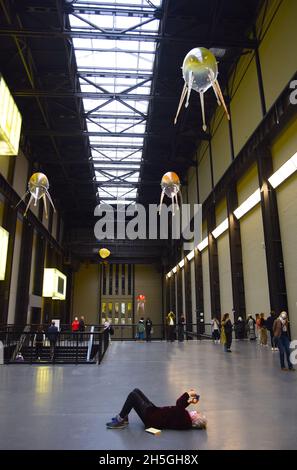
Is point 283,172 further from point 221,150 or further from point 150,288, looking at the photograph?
point 150,288

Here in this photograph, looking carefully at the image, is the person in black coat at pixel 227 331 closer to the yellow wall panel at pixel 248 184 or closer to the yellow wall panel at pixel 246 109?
the yellow wall panel at pixel 248 184

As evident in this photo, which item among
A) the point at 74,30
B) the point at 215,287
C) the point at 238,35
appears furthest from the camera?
the point at 215,287

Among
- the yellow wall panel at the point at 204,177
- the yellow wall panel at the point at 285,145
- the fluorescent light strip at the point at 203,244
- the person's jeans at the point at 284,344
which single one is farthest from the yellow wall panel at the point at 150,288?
the person's jeans at the point at 284,344

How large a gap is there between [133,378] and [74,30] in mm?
13833

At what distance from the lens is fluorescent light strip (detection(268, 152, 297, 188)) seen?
1336 centimetres

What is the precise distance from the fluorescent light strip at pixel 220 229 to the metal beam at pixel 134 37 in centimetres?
951

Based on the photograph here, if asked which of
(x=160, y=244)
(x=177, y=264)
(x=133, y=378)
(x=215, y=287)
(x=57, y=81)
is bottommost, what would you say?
(x=133, y=378)

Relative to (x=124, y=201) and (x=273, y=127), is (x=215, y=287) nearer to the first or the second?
(x=273, y=127)

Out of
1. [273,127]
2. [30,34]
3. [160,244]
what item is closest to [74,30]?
[30,34]

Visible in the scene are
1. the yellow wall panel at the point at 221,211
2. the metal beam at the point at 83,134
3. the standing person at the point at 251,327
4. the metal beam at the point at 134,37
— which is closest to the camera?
the metal beam at the point at 134,37

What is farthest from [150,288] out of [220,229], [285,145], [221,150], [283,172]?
[285,145]

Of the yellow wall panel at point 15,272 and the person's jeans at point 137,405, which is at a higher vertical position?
the yellow wall panel at point 15,272

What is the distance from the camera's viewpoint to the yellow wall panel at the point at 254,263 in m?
16.5

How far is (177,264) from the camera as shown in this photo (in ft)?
123
